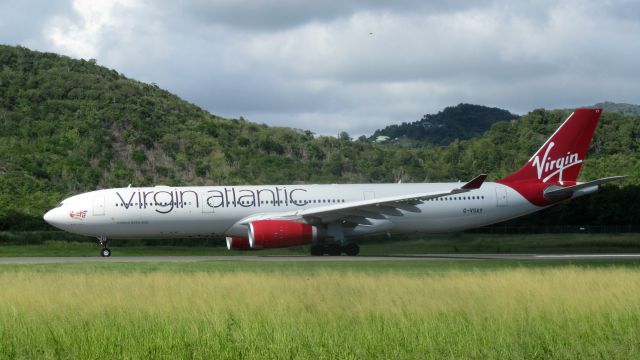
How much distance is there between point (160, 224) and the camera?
3797 centimetres

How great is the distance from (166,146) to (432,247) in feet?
156

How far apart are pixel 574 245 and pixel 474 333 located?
30.1 meters

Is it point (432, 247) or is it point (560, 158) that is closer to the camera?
point (560, 158)

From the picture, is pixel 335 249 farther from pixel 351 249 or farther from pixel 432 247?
pixel 432 247

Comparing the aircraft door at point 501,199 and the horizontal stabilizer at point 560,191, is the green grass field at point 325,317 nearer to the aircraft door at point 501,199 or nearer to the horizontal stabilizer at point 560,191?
the horizontal stabilizer at point 560,191

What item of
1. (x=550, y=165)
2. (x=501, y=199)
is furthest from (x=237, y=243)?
(x=550, y=165)

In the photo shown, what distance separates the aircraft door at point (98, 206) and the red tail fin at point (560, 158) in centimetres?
1637

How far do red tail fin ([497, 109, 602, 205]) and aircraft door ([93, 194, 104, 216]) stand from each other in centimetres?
1637

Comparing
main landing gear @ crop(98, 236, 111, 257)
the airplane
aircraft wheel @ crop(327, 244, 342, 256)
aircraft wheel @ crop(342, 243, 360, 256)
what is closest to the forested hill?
main landing gear @ crop(98, 236, 111, 257)

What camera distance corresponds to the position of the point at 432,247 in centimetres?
4131

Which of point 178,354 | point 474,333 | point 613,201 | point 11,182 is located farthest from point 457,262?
point 11,182

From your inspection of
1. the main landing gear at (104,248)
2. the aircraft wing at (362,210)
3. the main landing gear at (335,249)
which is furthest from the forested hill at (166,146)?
the aircraft wing at (362,210)

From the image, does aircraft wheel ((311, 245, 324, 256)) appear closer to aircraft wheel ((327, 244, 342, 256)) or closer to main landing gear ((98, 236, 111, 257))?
aircraft wheel ((327, 244, 342, 256))

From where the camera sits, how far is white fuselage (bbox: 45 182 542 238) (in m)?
37.9
